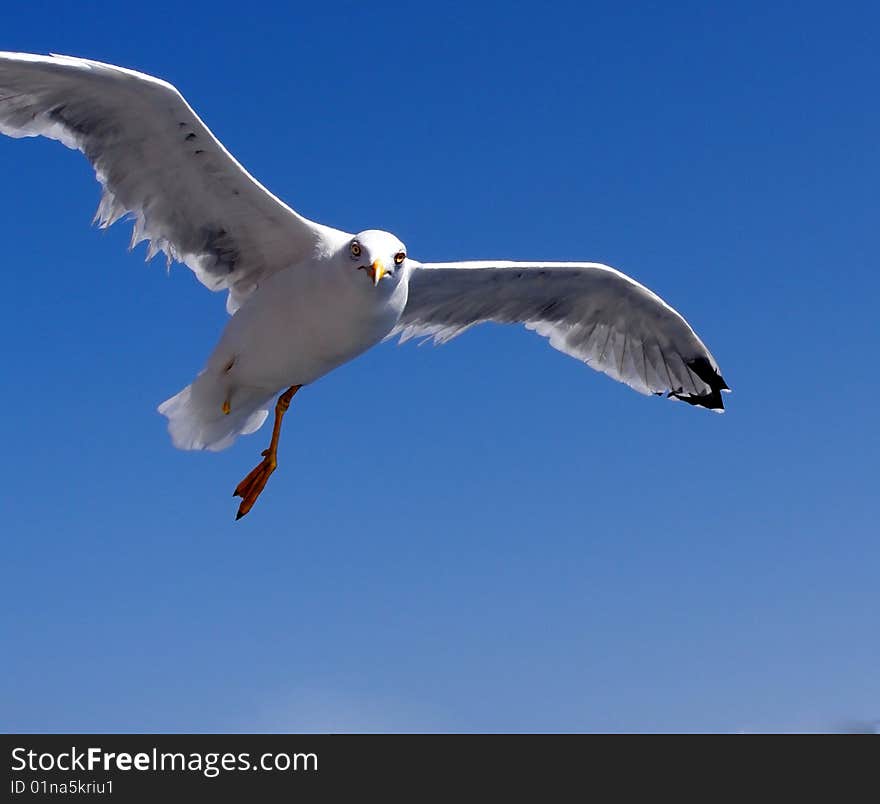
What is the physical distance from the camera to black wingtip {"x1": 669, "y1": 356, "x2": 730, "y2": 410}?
10.7 meters

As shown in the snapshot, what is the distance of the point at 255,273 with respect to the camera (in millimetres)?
8969

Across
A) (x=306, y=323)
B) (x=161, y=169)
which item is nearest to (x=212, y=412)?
(x=306, y=323)

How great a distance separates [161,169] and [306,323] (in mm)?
1392

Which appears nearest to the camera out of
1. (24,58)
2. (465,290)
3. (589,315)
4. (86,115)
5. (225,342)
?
(24,58)

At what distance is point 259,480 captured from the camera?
9.29 metres

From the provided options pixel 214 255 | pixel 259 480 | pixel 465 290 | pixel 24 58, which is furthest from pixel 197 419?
pixel 24 58

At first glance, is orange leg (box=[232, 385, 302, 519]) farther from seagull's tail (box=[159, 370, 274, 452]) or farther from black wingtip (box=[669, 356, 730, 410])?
black wingtip (box=[669, 356, 730, 410])

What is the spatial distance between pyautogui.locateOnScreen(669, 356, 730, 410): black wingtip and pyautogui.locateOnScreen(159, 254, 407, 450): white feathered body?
3.38 m

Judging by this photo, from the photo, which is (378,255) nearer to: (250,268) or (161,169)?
(250,268)

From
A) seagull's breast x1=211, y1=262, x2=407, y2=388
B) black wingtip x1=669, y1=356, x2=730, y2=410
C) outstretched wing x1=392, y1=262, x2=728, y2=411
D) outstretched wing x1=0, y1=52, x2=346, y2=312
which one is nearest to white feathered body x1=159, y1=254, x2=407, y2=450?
seagull's breast x1=211, y1=262, x2=407, y2=388

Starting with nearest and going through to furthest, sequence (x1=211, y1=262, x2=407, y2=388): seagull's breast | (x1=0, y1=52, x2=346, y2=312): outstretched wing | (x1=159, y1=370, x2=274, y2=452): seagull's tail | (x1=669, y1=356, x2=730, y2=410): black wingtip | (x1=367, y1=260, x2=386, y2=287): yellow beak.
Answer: (x1=367, y1=260, x2=386, y2=287): yellow beak
(x1=0, y1=52, x2=346, y2=312): outstretched wing
(x1=211, y1=262, x2=407, y2=388): seagull's breast
(x1=159, y1=370, x2=274, y2=452): seagull's tail
(x1=669, y1=356, x2=730, y2=410): black wingtip

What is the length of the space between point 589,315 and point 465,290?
1.19m
